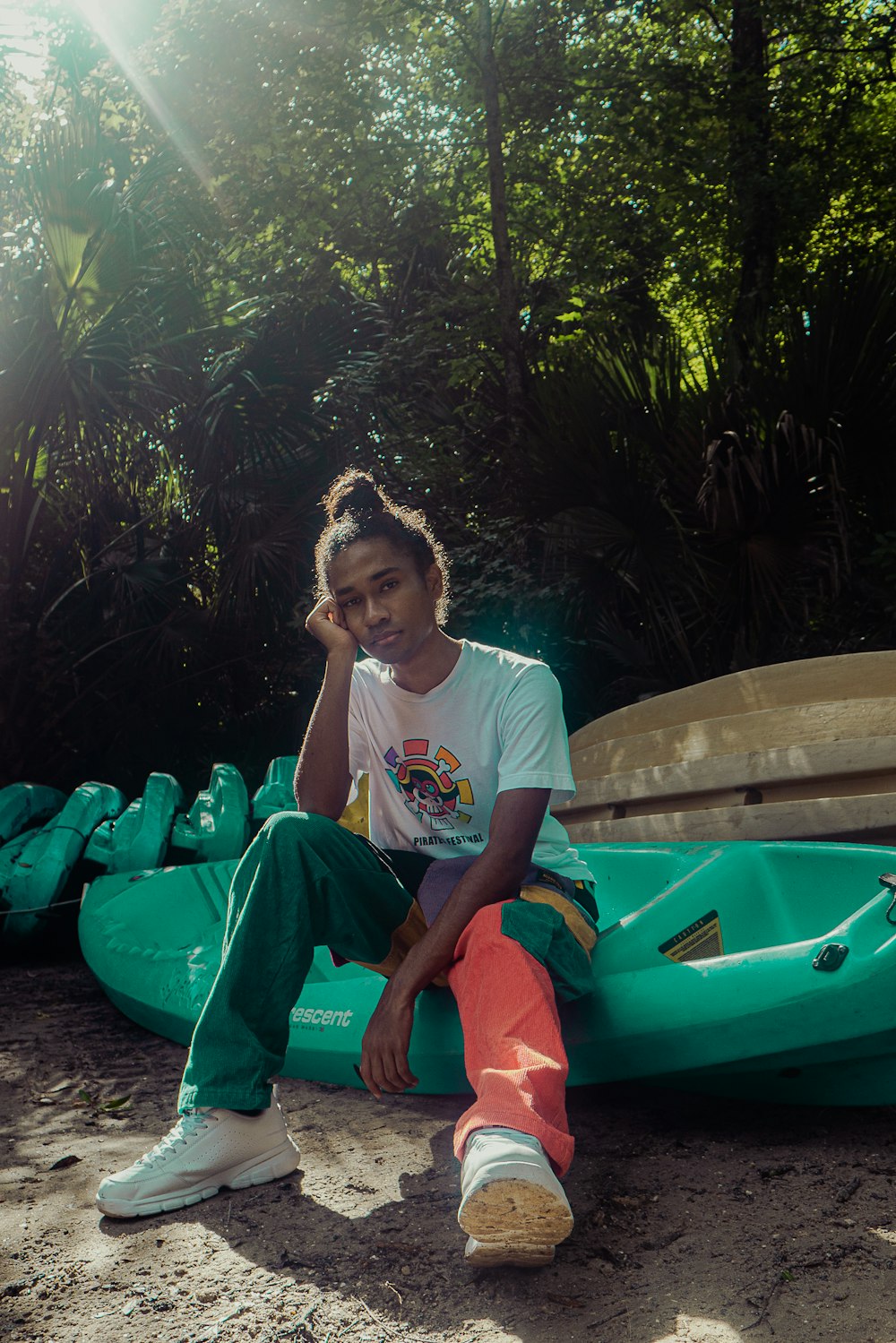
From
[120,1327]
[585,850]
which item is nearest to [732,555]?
[585,850]

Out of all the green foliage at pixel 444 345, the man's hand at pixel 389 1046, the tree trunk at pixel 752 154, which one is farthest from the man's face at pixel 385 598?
the tree trunk at pixel 752 154

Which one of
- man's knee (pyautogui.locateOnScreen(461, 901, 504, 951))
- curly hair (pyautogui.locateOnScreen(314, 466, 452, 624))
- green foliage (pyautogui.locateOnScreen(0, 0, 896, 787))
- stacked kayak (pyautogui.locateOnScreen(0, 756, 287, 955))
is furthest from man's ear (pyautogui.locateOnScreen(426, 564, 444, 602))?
green foliage (pyautogui.locateOnScreen(0, 0, 896, 787))

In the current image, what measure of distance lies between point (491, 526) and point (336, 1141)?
4.88 meters

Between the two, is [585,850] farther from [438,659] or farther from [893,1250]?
[893,1250]

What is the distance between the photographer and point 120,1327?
5.49ft

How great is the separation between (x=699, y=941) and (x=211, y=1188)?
1364mm

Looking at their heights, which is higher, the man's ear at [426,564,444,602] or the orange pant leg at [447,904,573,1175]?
the man's ear at [426,564,444,602]

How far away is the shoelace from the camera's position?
82.6 inches

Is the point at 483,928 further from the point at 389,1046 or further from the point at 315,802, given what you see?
the point at 315,802

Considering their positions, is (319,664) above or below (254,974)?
above

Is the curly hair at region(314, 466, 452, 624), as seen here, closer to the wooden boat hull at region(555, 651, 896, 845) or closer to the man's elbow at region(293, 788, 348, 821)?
the man's elbow at region(293, 788, 348, 821)

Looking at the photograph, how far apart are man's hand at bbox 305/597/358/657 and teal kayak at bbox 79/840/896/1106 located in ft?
2.58

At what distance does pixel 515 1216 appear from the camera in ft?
5.32

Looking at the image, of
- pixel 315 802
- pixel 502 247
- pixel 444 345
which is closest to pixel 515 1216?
pixel 315 802
